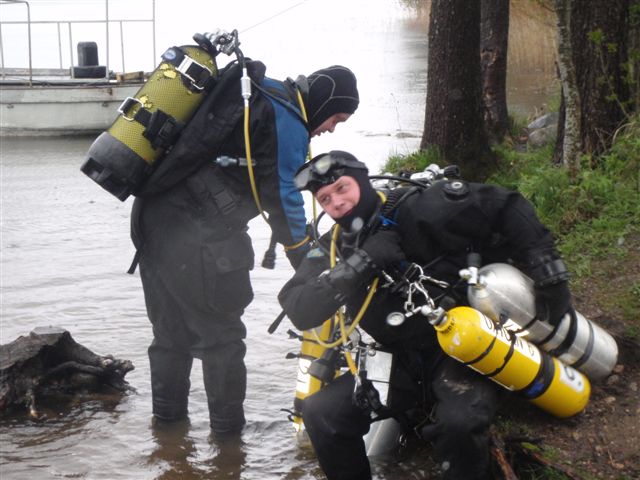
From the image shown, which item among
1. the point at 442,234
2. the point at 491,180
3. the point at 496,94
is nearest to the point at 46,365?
the point at 442,234

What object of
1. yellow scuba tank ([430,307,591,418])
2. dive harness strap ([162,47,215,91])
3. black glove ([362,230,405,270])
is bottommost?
yellow scuba tank ([430,307,591,418])

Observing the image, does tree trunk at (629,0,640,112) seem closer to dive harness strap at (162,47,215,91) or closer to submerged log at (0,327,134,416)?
dive harness strap at (162,47,215,91)

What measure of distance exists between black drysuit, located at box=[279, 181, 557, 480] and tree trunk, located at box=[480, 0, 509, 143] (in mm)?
6754

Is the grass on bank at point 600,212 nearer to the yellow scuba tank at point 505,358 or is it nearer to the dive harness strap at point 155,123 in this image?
the yellow scuba tank at point 505,358

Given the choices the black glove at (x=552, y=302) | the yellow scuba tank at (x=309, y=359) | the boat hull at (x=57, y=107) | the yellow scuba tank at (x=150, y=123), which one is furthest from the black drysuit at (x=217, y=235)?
the boat hull at (x=57, y=107)

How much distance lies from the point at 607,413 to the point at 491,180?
13.1ft

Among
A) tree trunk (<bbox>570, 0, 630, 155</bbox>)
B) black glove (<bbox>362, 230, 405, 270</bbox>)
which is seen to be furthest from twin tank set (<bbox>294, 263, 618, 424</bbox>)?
tree trunk (<bbox>570, 0, 630, 155</bbox>)

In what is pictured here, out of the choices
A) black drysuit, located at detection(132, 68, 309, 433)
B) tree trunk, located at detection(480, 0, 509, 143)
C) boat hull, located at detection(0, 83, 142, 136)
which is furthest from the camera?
boat hull, located at detection(0, 83, 142, 136)

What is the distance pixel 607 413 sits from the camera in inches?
153

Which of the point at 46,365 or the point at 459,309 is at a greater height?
the point at 459,309

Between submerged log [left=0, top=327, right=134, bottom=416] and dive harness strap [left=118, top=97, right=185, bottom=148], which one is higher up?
dive harness strap [left=118, top=97, right=185, bottom=148]

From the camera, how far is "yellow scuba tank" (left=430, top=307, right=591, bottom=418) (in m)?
3.31

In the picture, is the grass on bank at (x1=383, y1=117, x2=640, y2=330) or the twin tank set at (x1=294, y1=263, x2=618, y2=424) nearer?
the twin tank set at (x1=294, y1=263, x2=618, y2=424)

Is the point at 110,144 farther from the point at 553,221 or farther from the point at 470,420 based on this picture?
the point at 553,221
